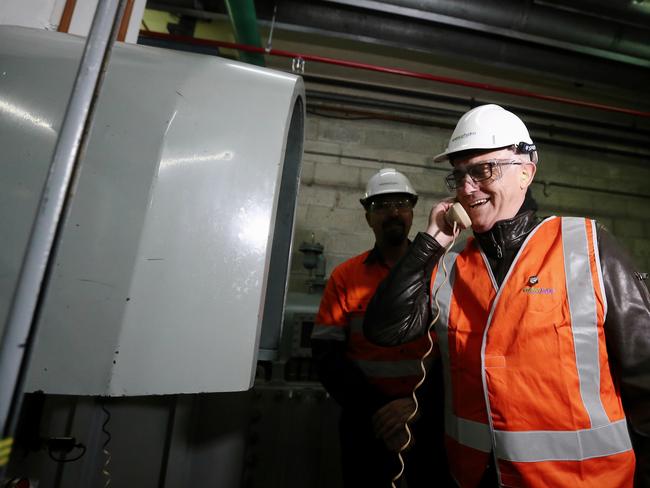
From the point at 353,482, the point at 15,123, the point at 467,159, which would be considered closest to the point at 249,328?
the point at 15,123

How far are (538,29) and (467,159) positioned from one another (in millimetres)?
1663

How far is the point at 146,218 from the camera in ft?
1.72

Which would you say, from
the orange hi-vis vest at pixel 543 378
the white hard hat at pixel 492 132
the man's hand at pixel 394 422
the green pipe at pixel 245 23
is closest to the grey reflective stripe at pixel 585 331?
the orange hi-vis vest at pixel 543 378

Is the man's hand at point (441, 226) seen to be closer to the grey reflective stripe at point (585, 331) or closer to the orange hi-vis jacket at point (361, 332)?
the grey reflective stripe at point (585, 331)

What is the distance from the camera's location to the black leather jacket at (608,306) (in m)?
0.66

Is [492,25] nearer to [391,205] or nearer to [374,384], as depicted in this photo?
[391,205]

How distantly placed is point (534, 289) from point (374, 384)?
2.37 feet

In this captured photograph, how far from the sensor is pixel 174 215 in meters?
0.53

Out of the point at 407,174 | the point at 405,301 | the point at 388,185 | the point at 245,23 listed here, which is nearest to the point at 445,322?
the point at 405,301

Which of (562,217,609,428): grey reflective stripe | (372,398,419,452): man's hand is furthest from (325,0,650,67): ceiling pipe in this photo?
(372,398,419,452): man's hand

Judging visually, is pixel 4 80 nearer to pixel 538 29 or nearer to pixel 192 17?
pixel 192 17

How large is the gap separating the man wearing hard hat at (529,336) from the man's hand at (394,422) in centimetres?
17

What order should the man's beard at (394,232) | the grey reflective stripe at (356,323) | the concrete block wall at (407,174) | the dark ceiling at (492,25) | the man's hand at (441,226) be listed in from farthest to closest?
1. the concrete block wall at (407,174)
2. the dark ceiling at (492,25)
3. the man's beard at (394,232)
4. the grey reflective stripe at (356,323)
5. the man's hand at (441,226)

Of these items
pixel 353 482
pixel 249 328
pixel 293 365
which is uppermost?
pixel 249 328
